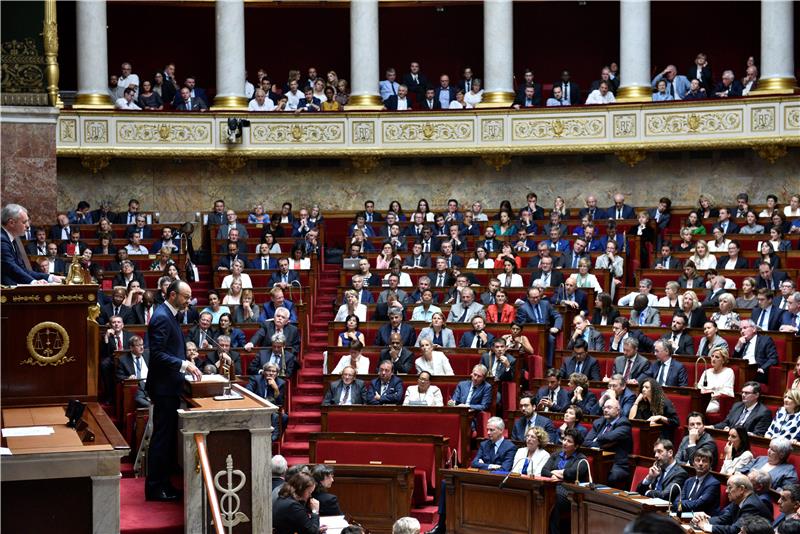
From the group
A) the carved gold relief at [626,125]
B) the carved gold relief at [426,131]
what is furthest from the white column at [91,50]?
the carved gold relief at [626,125]

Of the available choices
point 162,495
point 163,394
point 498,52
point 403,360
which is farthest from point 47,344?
point 498,52

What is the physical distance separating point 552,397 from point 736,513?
2.87 m

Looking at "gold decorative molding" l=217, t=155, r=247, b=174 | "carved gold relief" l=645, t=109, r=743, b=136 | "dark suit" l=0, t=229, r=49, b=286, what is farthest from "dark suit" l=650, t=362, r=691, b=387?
"gold decorative molding" l=217, t=155, r=247, b=174

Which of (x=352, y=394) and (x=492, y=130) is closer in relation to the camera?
(x=352, y=394)

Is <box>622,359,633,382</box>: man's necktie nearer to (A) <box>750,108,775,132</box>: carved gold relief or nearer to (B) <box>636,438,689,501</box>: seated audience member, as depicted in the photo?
(B) <box>636,438,689,501</box>: seated audience member

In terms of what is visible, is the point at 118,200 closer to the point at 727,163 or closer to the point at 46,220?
the point at 46,220

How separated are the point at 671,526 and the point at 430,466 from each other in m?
7.22

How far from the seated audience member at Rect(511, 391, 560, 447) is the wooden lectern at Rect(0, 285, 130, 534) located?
418cm

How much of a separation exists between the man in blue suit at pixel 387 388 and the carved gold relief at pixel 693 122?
7.31 metres

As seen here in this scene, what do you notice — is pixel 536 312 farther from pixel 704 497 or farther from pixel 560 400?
pixel 704 497

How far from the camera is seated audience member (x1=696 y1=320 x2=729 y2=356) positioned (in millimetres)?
10062

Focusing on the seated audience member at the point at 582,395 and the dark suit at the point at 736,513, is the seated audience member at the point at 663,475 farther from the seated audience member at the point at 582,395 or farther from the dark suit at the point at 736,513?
the seated audience member at the point at 582,395

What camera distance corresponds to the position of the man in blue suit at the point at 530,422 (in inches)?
368

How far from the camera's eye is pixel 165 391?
5.87m
